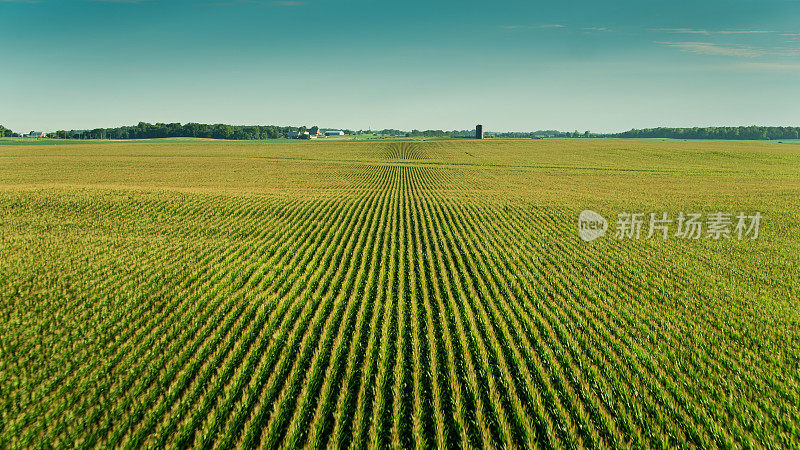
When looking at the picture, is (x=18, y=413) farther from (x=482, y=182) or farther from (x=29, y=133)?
(x=29, y=133)

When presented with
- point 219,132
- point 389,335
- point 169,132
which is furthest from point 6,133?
point 389,335

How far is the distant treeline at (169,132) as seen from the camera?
151875mm

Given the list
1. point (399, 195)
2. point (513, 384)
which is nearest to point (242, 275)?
point (513, 384)

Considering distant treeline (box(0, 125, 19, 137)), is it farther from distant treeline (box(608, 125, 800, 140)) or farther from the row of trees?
distant treeline (box(608, 125, 800, 140))

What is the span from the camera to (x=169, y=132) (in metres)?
158

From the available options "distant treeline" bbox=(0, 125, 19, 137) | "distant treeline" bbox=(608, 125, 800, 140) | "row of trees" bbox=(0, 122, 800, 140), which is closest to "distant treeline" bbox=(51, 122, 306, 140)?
"row of trees" bbox=(0, 122, 800, 140)

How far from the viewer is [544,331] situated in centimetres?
866

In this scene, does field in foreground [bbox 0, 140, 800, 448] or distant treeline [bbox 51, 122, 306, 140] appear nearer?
field in foreground [bbox 0, 140, 800, 448]

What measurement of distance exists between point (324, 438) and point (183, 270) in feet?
30.1

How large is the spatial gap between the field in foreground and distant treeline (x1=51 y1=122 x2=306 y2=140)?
152349mm

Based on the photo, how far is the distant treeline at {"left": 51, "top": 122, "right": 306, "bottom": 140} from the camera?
151875 mm

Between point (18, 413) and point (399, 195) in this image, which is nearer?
point (18, 413)

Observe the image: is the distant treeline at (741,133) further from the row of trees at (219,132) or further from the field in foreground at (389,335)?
the field in foreground at (389,335)

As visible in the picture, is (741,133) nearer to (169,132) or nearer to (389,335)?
(389,335)
